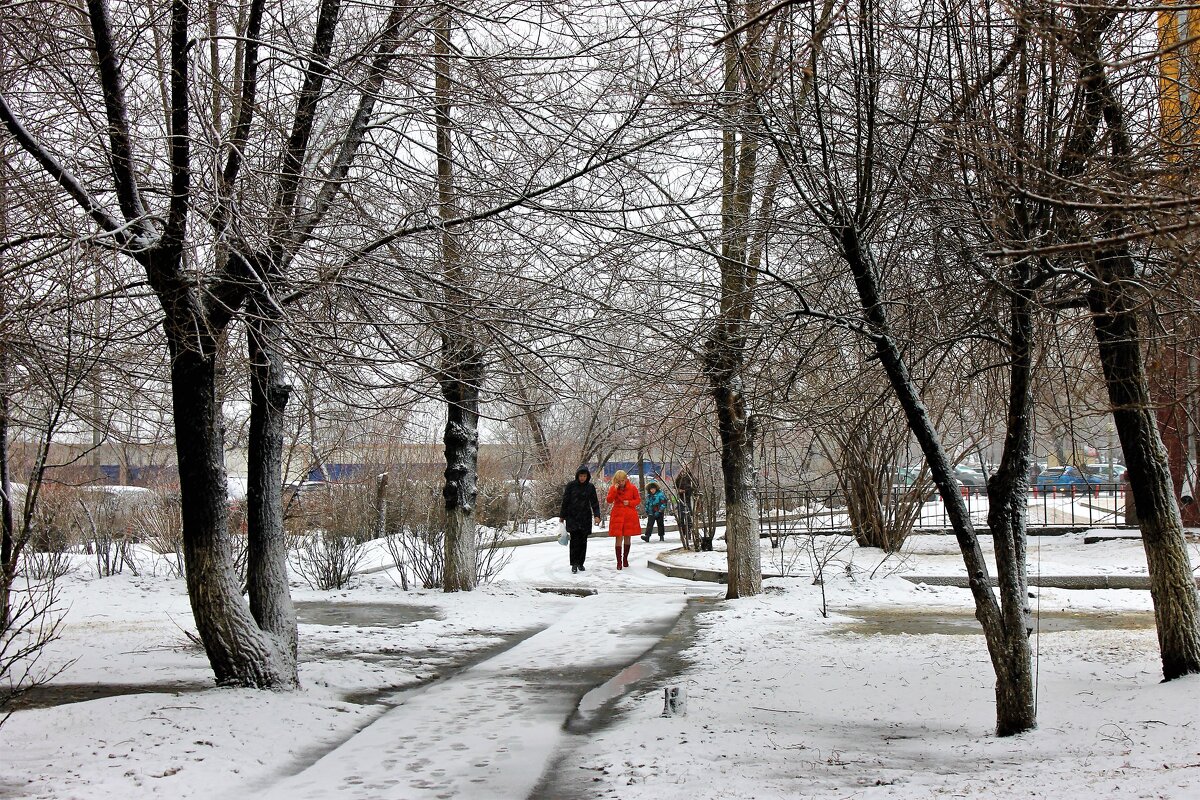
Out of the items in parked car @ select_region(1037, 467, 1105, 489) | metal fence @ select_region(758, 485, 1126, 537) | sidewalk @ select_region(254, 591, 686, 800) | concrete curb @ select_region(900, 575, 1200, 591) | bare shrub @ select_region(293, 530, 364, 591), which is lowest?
sidewalk @ select_region(254, 591, 686, 800)

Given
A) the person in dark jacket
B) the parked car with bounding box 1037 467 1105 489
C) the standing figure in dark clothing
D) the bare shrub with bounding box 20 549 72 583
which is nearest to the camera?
the bare shrub with bounding box 20 549 72 583

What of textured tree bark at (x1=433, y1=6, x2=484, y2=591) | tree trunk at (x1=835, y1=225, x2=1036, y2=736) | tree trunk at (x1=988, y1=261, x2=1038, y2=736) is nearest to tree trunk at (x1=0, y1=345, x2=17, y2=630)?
textured tree bark at (x1=433, y1=6, x2=484, y2=591)

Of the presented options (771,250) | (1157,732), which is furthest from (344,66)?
(1157,732)

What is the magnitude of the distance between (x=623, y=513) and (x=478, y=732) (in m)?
12.1

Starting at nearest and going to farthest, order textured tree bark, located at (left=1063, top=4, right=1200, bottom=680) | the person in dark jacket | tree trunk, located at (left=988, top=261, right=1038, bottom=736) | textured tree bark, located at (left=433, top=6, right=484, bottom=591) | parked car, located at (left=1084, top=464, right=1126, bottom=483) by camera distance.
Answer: tree trunk, located at (left=988, top=261, right=1038, bottom=736)
textured tree bark, located at (left=1063, top=4, right=1200, bottom=680)
textured tree bark, located at (left=433, top=6, right=484, bottom=591)
the person in dark jacket
parked car, located at (left=1084, top=464, right=1126, bottom=483)

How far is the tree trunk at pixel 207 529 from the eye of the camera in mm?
6758

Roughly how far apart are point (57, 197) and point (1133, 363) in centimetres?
701

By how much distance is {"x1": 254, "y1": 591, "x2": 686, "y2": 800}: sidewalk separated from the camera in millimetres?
5148

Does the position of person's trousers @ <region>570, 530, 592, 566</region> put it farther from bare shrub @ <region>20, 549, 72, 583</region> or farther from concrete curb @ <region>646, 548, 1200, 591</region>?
bare shrub @ <region>20, 549, 72, 583</region>

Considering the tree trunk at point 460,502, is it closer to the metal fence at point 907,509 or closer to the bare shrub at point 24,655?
the metal fence at point 907,509

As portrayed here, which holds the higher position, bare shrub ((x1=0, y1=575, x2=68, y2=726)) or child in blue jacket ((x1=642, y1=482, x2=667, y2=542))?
child in blue jacket ((x1=642, y1=482, x2=667, y2=542))

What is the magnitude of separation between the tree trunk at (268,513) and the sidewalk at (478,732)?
110 centimetres

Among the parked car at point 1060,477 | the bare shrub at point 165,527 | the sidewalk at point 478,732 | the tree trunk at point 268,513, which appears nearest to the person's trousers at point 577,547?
the bare shrub at point 165,527

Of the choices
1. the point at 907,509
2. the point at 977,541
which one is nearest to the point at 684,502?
the point at 907,509
